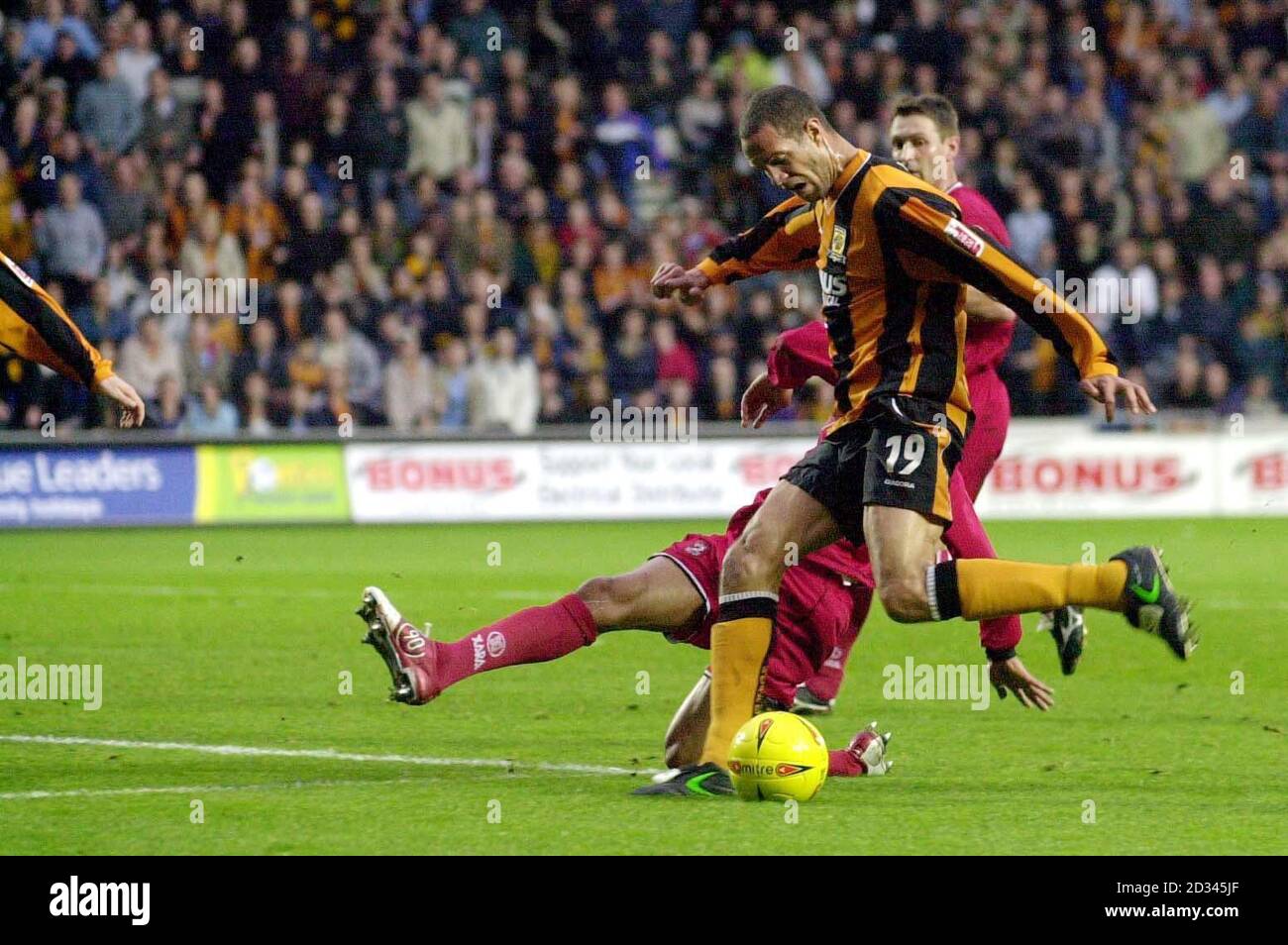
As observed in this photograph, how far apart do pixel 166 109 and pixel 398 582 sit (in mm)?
8216

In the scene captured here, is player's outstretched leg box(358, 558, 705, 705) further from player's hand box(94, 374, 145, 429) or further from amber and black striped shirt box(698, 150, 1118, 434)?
player's hand box(94, 374, 145, 429)

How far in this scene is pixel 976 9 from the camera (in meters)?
21.8

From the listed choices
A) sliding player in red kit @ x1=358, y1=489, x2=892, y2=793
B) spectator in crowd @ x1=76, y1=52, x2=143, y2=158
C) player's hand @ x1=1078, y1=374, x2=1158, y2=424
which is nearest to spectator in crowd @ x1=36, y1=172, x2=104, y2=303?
spectator in crowd @ x1=76, y1=52, x2=143, y2=158

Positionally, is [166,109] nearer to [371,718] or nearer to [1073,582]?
[371,718]

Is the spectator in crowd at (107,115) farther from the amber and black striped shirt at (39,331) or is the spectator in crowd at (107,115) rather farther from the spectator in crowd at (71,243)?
the amber and black striped shirt at (39,331)

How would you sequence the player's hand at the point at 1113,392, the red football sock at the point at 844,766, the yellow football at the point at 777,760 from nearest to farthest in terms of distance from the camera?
the player's hand at the point at 1113,392, the yellow football at the point at 777,760, the red football sock at the point at 844,766

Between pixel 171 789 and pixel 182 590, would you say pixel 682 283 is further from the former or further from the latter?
pixel 182 590

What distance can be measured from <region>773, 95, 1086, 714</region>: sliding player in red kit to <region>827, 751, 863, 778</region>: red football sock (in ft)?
2.68

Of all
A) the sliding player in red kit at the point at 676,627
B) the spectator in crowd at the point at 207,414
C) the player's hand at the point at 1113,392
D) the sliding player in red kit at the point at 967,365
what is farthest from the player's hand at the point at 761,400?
the spectator in crowd at the point at 207,414

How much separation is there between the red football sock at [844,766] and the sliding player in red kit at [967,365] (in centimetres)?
82

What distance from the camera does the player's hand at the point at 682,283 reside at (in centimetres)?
730

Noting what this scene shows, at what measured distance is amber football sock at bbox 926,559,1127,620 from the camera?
20.2 ft
